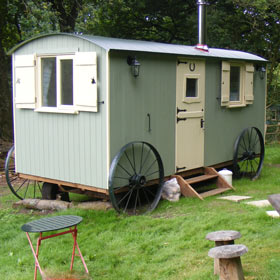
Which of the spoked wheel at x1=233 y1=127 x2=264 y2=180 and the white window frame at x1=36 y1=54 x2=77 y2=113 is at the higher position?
the white window frame at x1=36 y1=54 x2=77 y2=113

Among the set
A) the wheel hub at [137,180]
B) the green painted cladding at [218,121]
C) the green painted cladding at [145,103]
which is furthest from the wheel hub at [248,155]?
the wheel hub at [137,180]

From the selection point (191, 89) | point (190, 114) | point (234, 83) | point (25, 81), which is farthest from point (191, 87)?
point (25, 81)

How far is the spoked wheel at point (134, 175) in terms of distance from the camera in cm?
621

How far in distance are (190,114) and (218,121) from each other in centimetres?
98

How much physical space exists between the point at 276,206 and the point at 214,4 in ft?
42.4

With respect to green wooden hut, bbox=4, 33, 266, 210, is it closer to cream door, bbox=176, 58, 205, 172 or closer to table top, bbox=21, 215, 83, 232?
cream door, bbox=176, 58, 205, 172

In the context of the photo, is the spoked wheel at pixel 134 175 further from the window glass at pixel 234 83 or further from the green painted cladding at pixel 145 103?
the window glass at pixel 234 83

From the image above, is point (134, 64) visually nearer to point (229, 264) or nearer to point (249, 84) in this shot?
point (229, 264)

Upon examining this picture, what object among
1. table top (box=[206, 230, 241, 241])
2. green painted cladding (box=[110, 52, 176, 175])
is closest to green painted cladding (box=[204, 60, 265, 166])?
green painted cladding (box=[110, 52, 176, 175])

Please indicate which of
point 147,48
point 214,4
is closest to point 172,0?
point 214,4

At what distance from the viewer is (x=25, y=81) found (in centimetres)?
700

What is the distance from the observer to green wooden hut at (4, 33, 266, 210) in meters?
6.15

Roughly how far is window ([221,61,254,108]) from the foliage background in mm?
4701

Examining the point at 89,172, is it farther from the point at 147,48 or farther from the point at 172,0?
the point at 172,0
